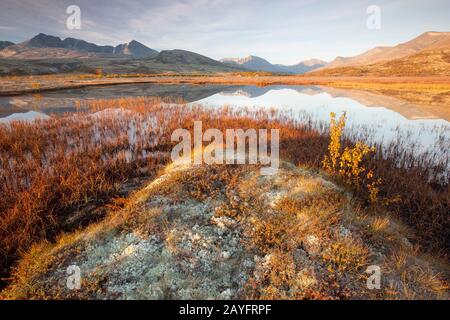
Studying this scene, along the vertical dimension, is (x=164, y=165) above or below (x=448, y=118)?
below

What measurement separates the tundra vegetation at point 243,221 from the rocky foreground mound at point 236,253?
0.03m

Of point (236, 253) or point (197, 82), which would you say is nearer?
point (236, 253)

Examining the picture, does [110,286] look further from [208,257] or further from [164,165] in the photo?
[164,165]

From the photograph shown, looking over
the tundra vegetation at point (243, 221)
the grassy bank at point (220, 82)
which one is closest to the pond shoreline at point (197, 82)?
the grassy bank at point (220, 82)

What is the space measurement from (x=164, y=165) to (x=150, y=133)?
6.02m

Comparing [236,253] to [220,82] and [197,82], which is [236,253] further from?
[220,82]

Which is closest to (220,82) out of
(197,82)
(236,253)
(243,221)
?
(197,82)

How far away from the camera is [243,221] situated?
23.1 ft

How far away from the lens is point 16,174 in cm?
1008

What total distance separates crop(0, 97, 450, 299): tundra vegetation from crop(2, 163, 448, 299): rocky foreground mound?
0.03 m

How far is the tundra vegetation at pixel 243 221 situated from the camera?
5176 mm

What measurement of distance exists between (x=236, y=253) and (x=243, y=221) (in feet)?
3.92

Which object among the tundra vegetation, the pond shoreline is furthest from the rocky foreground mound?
the pond shoreline

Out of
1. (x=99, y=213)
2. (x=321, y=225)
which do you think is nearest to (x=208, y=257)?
(x=321, y=225)
